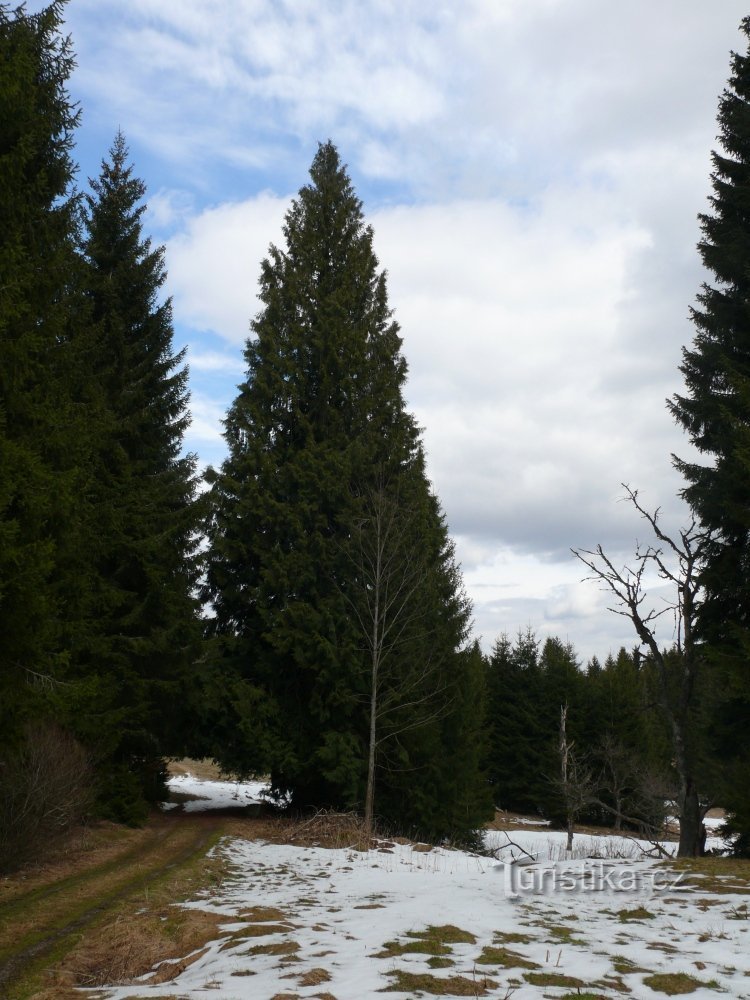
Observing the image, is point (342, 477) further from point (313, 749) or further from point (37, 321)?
point (37, 321)

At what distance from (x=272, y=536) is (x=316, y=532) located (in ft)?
5.04

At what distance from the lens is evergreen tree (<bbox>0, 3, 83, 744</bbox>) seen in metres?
8.59

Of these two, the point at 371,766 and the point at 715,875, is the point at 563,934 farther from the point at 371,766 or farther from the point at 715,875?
the point at 371,766

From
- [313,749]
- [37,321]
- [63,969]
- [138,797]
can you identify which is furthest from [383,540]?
[63,969]

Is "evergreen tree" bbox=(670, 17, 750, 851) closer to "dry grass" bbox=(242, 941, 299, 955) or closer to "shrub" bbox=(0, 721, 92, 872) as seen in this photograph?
"dry grass" bbox=(242, 941, 299, 955)

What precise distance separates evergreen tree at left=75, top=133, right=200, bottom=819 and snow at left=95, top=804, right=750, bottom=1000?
5809 millimetres

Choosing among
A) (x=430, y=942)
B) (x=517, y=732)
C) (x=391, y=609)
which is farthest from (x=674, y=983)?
(x=517, y=732)

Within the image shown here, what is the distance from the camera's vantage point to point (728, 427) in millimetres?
16375

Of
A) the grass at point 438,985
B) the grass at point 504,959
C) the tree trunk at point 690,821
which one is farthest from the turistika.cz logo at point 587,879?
the tree trunk at point 690,821

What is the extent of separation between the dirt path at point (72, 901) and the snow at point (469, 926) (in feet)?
3.73

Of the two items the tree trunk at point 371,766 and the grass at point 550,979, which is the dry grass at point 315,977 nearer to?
the grass at point 550,979

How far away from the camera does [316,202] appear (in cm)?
2561

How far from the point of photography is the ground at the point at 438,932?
5.58 meters

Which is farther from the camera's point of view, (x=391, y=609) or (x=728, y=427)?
(x=391, y=609)
